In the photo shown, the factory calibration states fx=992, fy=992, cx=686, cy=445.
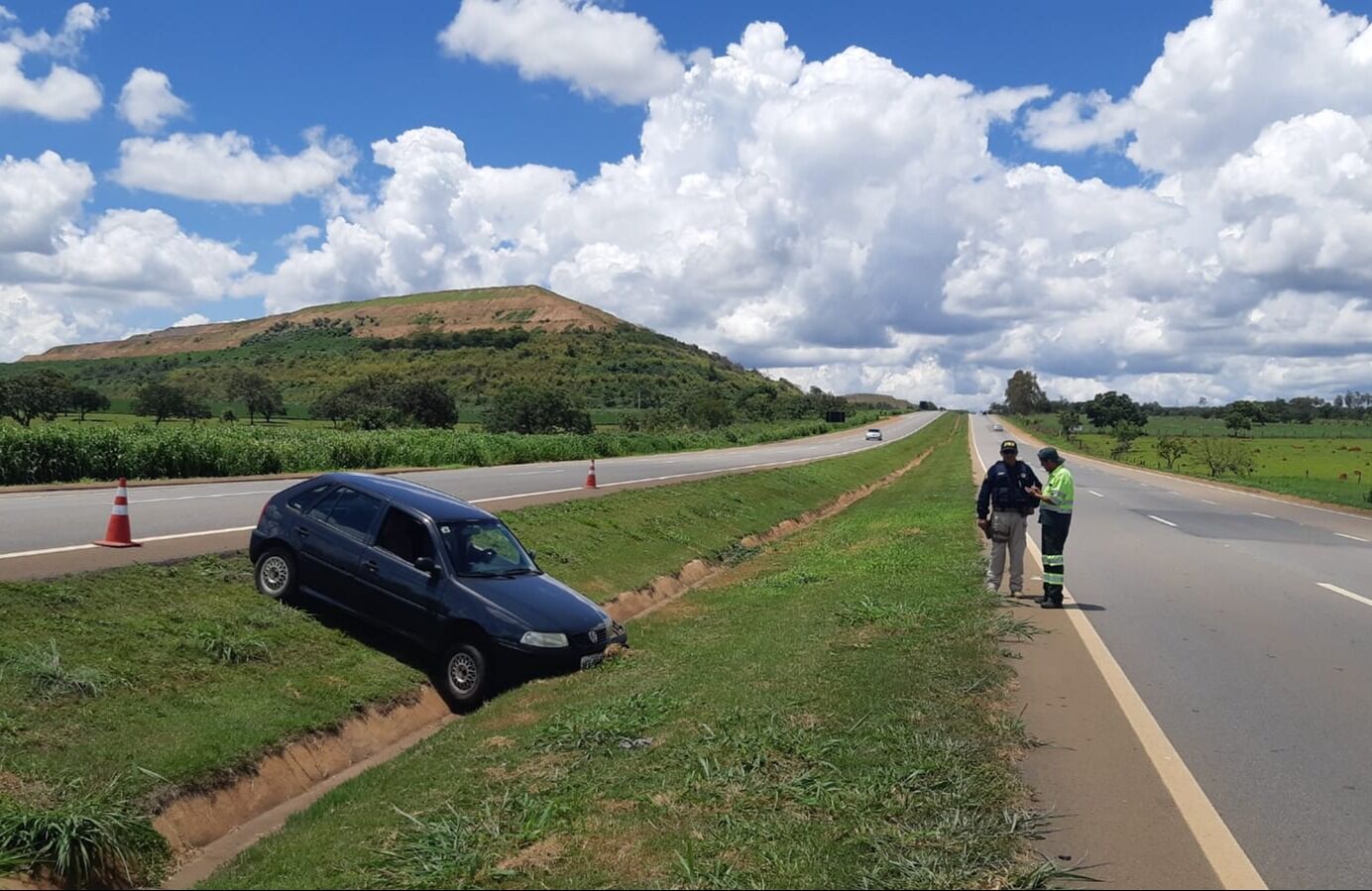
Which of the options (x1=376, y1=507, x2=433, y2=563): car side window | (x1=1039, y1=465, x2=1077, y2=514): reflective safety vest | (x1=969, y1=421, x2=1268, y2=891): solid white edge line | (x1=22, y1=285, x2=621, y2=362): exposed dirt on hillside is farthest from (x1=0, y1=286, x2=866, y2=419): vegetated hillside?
(x1=969, y1=421, x2=1268, y2=891): solid white edge line

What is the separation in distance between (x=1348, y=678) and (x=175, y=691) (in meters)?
9.43

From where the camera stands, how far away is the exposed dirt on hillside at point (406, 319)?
15538cm

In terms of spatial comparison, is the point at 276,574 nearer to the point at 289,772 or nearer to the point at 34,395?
the point at 289,772

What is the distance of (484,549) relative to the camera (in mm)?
10469

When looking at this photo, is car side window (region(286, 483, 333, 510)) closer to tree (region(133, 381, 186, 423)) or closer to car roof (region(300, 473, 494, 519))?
car roof (region(300, 473, 494, 519))

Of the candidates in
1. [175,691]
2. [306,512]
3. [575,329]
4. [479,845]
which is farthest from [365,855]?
[575,329]

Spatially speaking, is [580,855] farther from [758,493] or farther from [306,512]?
[758,493]

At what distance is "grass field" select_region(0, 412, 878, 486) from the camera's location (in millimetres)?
22344

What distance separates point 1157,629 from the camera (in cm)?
1001

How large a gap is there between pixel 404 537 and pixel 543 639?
189cm

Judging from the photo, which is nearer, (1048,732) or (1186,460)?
(1048,732)

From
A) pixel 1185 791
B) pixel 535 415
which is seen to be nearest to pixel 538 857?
pixel 1185 791

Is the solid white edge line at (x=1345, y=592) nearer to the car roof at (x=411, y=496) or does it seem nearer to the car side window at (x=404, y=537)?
the car roof at (x=411, y=496)

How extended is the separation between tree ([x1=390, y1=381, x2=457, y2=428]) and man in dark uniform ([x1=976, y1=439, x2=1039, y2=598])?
211ft
